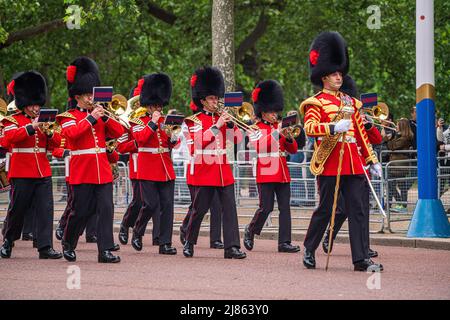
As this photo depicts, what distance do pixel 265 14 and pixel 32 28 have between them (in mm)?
5900

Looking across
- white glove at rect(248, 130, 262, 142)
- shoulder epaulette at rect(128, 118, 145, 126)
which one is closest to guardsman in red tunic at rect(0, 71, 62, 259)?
shoulder epaulette at rect(128, 118, 145, 126)

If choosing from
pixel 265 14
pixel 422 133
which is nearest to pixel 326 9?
pixel 265 14

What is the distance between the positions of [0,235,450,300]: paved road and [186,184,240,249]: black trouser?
24 cm

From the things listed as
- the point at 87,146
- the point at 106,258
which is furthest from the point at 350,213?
the point at 87,146

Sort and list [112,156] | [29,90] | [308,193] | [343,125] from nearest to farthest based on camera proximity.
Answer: [343,125], [112,156], [29,90], [308,193]

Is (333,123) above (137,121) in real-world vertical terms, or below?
below

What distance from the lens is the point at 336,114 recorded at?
33.8ft

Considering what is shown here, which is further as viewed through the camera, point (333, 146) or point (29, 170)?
point (29, 170)

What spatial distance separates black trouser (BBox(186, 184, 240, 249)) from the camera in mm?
11844

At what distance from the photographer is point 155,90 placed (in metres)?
13.1

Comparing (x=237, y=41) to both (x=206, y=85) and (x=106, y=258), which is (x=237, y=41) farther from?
(x=106, y=258)

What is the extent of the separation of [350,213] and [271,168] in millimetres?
2728

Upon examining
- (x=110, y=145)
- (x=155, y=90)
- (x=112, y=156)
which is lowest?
(x=112, y=156)
